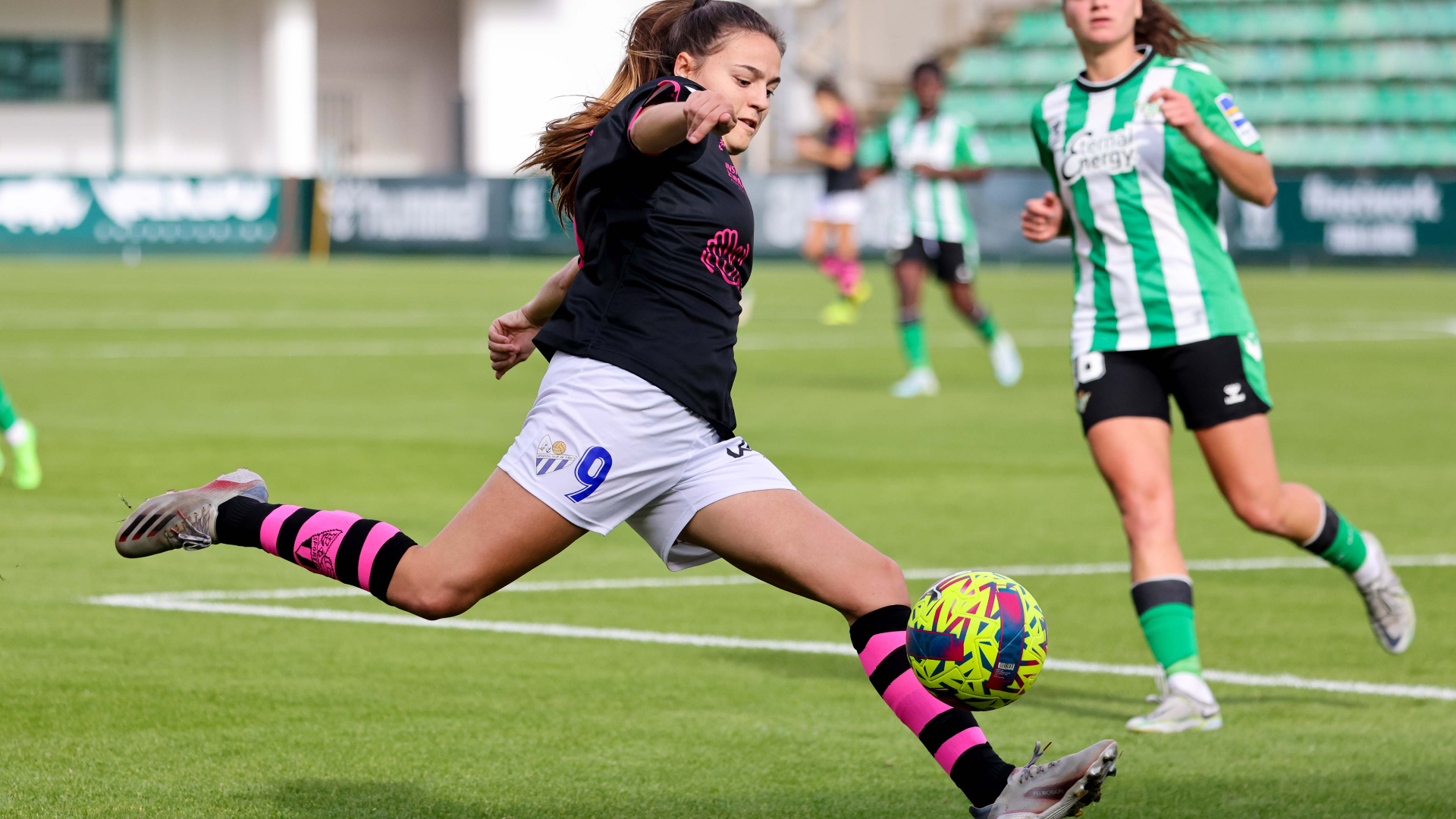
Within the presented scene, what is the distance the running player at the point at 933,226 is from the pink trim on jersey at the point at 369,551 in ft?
35.8

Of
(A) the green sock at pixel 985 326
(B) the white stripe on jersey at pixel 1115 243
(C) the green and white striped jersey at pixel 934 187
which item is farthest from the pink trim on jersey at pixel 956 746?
(C) the green and white striped jersey at pixel 934 187

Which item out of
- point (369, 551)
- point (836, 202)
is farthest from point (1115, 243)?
point (836, 202)

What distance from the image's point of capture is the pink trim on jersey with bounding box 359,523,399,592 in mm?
4270

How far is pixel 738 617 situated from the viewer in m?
6.94

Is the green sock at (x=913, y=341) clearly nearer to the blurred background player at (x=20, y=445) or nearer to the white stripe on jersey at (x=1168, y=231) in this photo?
the blurred background player at (x=20, y=445)

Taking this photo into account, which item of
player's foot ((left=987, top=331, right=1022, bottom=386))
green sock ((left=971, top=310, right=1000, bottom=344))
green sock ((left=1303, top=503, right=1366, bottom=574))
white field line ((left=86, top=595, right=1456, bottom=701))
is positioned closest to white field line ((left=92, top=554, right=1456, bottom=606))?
white field line ((left=86, top=595, right=1456, bottom=701))

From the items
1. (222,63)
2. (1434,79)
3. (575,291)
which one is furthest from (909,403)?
(222,63)

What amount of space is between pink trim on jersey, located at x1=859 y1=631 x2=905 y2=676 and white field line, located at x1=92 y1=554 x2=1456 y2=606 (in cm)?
333

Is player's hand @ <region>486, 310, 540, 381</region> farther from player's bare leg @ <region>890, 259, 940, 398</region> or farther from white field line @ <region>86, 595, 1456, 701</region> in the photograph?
player's bare leg @ <region>890, 259, 940, 398</region>

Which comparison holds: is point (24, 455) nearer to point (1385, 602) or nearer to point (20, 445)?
point (20, 445)

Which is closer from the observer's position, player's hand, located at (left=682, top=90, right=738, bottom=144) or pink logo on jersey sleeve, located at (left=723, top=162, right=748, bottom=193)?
player's hand, located at (left=682, top=90, right=738, bottom=144)

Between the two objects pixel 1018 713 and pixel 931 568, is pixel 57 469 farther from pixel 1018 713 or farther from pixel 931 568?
pixel 1018 713

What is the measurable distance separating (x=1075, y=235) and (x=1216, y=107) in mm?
657

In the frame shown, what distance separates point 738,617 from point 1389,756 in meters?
2.57
